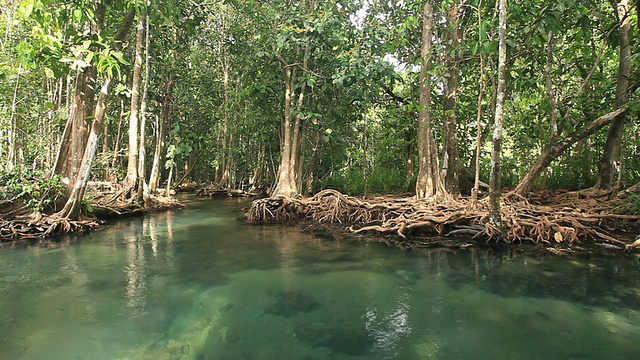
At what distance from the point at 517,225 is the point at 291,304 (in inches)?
185

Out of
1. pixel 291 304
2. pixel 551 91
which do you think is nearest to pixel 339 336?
pixel 291 304

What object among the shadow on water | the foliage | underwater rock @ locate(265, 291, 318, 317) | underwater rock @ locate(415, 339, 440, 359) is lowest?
underwater rock @ locate(415, 339, 440, 359)

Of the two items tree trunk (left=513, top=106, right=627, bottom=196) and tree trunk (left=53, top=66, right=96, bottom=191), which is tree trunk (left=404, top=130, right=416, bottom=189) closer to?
tree trunk (left=513, top=106, right=627, bottom=196)

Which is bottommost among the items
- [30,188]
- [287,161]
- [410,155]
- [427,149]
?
[30,188]

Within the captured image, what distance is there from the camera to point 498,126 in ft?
19.6

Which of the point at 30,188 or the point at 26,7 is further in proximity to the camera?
the point at 30,188

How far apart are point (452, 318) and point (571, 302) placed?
4.84 feet

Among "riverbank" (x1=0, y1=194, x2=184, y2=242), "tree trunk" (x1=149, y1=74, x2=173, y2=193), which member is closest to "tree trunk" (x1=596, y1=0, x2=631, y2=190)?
"riverbank" (x1=0, y1=194, x2=184, y2=242)

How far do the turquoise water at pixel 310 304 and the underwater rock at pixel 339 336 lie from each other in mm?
10

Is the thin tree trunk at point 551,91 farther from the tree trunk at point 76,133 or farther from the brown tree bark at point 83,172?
the tree trunk at point 76,133

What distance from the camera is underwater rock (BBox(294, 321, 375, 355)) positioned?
3.26 m

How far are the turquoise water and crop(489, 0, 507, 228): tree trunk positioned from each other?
0.83 meters

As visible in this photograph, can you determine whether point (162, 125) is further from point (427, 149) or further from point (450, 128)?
point (450, 128)

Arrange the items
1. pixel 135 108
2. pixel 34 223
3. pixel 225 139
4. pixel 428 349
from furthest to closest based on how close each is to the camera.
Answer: pixel 225 139 < pixel 135 108 < pixel 34 223 < pixel 428 349
